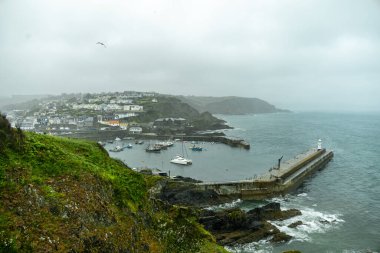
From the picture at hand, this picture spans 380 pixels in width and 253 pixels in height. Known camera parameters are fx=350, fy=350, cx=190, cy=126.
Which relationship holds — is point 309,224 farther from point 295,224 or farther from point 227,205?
point 227,205

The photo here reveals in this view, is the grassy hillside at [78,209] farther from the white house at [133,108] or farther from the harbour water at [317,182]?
the white house at [133,108]

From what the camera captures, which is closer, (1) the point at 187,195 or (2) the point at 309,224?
(2) the point at 309,224

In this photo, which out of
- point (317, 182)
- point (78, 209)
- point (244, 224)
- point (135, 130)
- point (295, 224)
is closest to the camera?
point (78, 209)

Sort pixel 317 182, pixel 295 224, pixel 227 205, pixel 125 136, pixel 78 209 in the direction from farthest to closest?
pixel 125 136, pixel 317 182, pixel 227 205, pixel 295 224, pixel 78 209

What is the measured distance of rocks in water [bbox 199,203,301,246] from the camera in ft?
84.5

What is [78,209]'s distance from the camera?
945 centimetres

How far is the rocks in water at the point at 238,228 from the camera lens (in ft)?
84.5

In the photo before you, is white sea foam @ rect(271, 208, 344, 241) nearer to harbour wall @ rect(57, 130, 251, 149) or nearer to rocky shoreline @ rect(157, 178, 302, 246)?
rocky shoreline @ rect(157, 178, 302, 246)

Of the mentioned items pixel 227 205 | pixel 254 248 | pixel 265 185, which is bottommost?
pixel 227 205

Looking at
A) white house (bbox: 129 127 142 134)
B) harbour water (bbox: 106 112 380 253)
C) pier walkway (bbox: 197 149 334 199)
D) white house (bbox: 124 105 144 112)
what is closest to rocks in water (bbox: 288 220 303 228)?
harbour water (bbox: 106 112 380 253)

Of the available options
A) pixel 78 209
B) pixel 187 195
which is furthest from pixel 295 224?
pixel 78 209

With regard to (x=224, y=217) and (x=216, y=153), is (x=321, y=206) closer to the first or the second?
(x=224, y=217)

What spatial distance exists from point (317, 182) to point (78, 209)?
41933 mm

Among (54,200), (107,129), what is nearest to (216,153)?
(107,129)
